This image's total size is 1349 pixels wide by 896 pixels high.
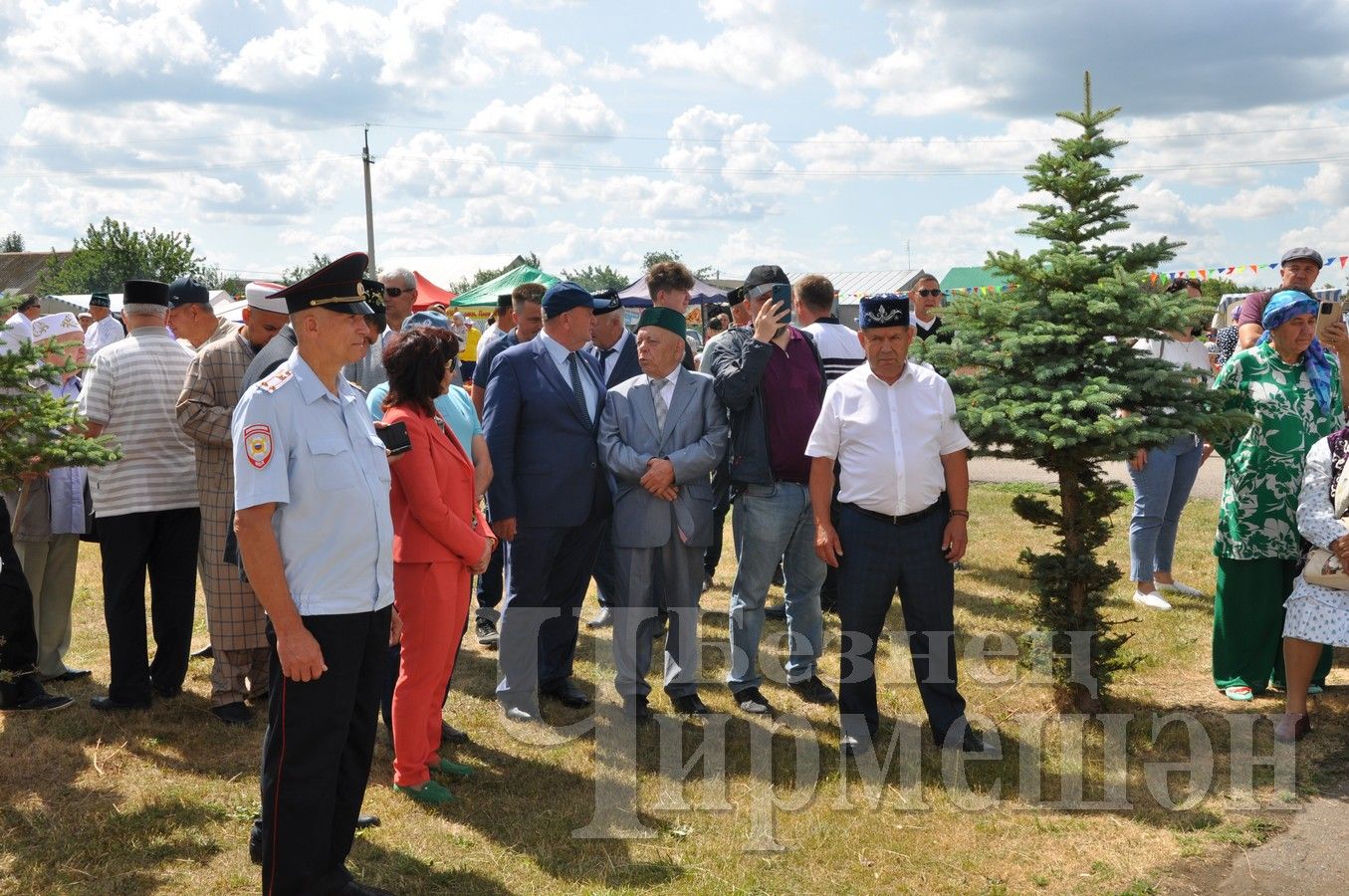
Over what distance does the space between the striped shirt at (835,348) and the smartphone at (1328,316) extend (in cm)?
255

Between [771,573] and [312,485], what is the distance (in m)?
3.04

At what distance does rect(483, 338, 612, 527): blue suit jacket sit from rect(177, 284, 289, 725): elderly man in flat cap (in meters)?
1.15

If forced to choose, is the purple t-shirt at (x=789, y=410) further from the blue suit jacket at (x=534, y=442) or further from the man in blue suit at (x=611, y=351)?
the man in blue suit at (x=611, y=351)

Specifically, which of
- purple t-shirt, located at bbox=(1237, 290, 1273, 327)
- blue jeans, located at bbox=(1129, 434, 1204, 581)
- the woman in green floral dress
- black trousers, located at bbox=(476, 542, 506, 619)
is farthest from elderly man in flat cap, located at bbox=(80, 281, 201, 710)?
blue jeans, located at bbox=(1129, 434, 1204, 581)

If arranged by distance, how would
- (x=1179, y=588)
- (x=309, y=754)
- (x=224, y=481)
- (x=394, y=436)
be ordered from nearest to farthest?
(x=309, y=754), (x=394, y=436), (x=224, y=481), (x=1179, y=588)

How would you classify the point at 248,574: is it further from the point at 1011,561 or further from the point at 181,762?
the point at 1011,561

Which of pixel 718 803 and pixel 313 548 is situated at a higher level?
pixel 313 548

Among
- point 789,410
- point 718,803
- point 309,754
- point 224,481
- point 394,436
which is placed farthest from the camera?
point 789,410

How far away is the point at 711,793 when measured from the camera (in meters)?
4.91

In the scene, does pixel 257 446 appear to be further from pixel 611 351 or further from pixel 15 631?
pixel 611 351

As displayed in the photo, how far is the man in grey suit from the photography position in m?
5.67

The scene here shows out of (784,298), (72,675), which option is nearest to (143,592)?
(72,675)

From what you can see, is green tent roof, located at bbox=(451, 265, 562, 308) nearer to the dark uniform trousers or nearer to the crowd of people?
the crowd of people

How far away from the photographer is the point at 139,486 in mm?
5684
